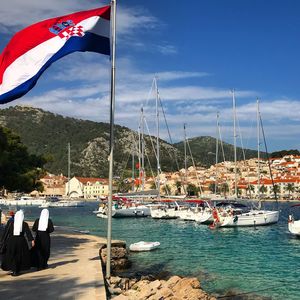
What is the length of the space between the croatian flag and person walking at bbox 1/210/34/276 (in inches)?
155

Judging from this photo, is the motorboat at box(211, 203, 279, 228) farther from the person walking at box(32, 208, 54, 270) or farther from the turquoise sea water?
the person walking at box(32, 208, 54, 270)

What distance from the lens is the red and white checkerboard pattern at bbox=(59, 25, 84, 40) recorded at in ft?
35.4

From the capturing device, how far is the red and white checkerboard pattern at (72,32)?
10781 millimetres

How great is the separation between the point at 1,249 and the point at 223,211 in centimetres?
3646

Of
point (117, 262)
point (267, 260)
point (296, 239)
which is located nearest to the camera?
point (117, 262)

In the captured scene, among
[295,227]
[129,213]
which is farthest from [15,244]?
[129,213]

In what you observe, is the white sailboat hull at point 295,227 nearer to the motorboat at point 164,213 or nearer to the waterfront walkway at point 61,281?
the waterfront walkway at point 61,281

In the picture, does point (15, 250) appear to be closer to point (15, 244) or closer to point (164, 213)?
point (15, 244)

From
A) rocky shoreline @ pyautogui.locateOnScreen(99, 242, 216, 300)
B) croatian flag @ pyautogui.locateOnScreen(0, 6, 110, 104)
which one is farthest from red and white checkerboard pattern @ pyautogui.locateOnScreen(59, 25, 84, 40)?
rocky shoreline @ pyautogui.locateOnScreen(99, 242, 216, 300)

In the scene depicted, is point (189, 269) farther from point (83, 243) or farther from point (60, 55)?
point (60, 55)

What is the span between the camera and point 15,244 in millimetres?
12359

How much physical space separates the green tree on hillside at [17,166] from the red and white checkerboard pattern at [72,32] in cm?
1349

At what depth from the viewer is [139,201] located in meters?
73.4

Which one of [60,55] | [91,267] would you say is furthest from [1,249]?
[60,55]
